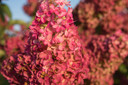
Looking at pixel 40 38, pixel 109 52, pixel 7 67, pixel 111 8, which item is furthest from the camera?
pixel 111 8

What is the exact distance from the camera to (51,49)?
780mm

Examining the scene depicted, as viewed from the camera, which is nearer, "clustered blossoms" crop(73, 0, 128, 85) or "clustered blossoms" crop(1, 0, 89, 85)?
"clustered blossoms" crop(1, 0, 89, 85)

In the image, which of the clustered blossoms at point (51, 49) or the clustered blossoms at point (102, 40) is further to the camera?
the clustered blossoms at point (102, 40)

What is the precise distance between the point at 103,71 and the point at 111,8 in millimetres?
892

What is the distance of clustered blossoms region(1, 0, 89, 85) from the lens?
2.49ft

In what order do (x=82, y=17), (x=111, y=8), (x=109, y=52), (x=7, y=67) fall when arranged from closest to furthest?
1. (x=7, y=67)
2. (x=109, y=52)
3. (x=82, y=17)
4. (x=111, y=8)

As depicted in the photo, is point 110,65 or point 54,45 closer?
point 54,45

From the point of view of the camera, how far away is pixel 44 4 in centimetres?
76

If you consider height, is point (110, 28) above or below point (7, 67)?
above

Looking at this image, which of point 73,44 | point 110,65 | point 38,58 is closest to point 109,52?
point 110,65

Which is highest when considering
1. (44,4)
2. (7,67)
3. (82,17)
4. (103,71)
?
(82,17)

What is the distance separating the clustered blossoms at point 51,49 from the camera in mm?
759

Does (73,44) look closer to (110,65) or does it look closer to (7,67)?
(7,67)

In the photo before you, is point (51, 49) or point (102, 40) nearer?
point (51, 49)
